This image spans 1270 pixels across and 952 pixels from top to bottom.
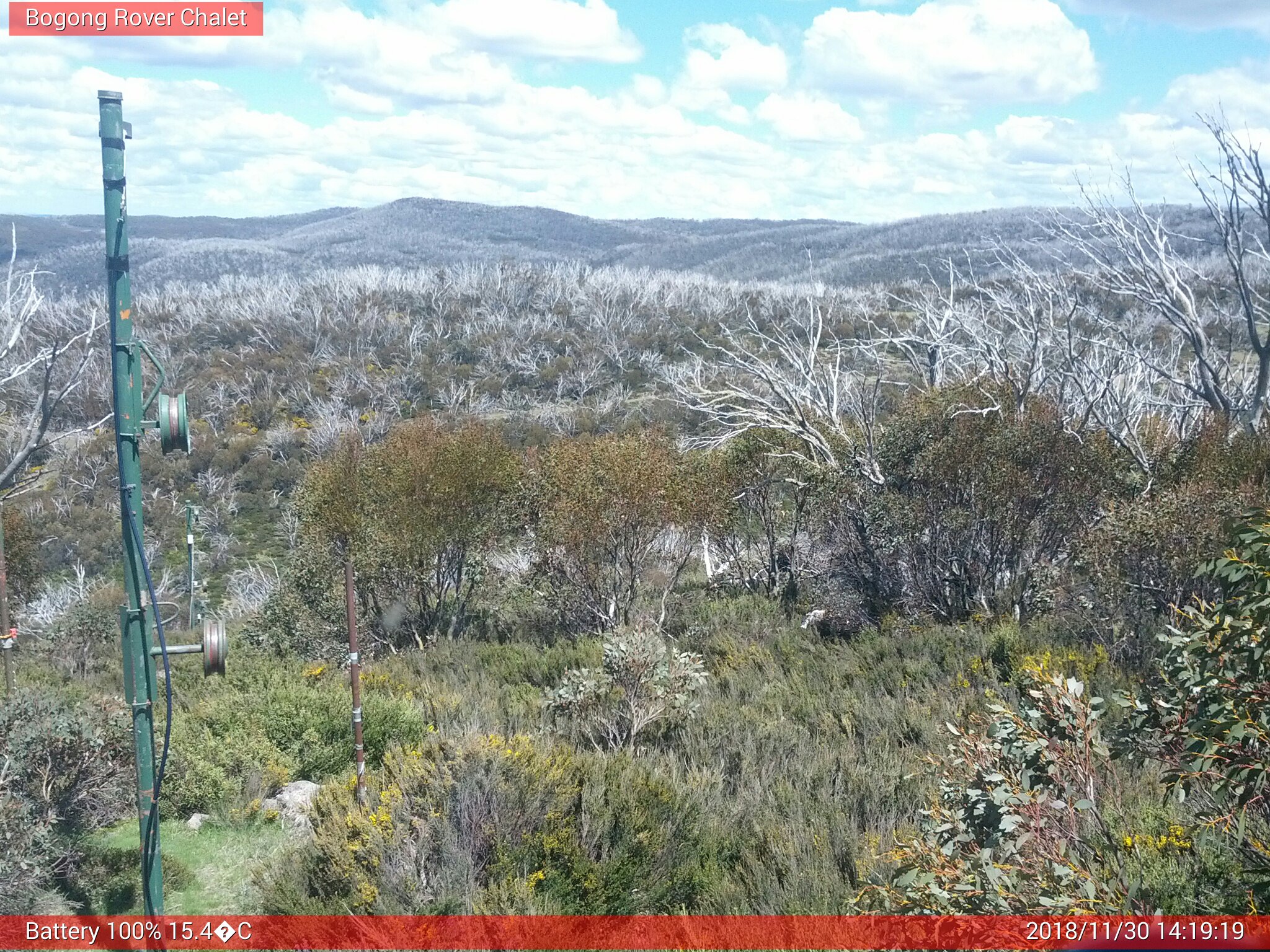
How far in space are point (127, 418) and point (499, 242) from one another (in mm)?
131468

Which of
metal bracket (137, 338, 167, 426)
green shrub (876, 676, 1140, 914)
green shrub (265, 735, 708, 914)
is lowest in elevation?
green shrub (265, 735, 708, 914)

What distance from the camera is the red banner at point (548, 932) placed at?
3.47 metres

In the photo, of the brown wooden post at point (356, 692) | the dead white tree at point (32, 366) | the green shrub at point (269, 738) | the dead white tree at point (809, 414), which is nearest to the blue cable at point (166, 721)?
the brown wooden post at point (356, 692)

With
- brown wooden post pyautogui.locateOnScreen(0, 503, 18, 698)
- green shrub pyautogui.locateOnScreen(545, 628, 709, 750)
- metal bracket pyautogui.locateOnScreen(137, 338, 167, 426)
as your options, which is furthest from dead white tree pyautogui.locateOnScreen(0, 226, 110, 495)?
green shrub pyautogui.locateOnScreen(545, 628, 709, 750)

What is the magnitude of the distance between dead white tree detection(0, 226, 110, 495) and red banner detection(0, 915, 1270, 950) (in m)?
3.38

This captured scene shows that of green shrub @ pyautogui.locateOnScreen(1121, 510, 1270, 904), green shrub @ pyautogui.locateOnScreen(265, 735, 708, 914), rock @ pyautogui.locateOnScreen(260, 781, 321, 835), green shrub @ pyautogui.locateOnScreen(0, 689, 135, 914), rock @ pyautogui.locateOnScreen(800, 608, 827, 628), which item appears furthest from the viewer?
rock @ pyautogui.locateOnScreen(800, 608, 827, 628)

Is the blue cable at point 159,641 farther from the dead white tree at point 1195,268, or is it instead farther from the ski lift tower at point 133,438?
the dead white tree at point 1195,268

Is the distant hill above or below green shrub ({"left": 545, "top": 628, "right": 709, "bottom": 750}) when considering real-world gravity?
above

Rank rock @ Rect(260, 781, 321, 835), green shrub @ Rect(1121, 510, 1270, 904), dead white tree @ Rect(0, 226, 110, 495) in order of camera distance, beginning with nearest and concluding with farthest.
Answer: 1. green shrub @ Rect(1121, 510, 1270, 904)
2. rock @ Rect(260, 781, 321, 835)
3. dead white tree @ Rect(0, 226, 110, 495)

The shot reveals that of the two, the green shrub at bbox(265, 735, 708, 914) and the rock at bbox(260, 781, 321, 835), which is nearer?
the green shrub at bbox(265, 735, 708, 914)

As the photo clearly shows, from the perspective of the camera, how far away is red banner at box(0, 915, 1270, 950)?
347 centimetres

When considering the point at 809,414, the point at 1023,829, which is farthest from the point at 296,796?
the point at 809,414

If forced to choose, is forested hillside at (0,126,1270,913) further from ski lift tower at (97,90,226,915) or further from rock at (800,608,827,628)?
ski lift tower at (97,90,226,915)

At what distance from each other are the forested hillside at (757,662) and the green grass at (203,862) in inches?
1.5
